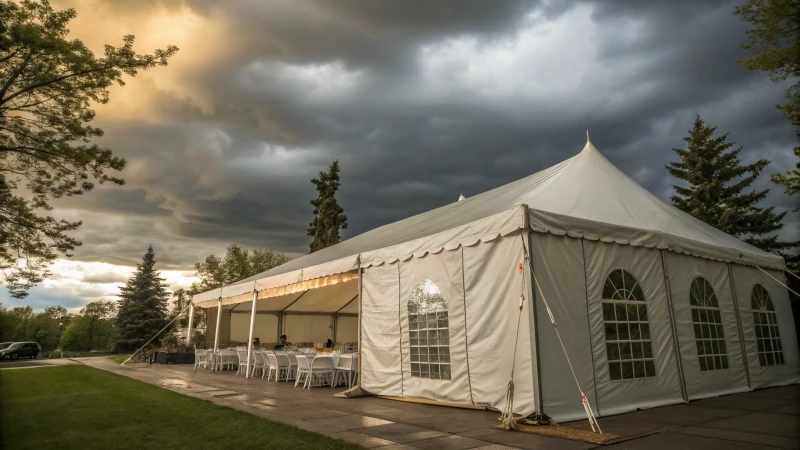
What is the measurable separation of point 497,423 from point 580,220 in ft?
8.97

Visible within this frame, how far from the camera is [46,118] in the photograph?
1024 cm

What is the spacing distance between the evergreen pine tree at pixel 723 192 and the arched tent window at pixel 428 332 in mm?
17546

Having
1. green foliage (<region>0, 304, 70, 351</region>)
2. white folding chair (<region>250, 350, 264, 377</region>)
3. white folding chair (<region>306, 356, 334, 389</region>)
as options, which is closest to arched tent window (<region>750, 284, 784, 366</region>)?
white folding chair (<region>306, 356, 334, 389</region>)

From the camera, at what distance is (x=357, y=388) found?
7.72 m

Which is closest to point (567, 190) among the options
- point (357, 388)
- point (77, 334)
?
point (357, 388)

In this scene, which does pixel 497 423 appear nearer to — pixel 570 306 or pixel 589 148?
pixel 570 306

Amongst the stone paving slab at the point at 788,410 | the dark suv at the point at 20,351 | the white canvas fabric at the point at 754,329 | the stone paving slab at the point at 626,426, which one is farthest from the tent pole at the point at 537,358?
the dark suv at the point at 20,351

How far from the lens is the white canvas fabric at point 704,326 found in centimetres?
671

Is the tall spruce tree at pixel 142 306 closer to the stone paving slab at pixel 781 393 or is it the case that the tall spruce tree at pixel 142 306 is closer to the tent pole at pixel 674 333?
the tent pole at pixel 674 333

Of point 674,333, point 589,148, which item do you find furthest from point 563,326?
point 589,148

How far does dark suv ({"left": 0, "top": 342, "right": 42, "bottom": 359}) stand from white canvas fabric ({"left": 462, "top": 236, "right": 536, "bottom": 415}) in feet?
94.9

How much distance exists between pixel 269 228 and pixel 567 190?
835 inches

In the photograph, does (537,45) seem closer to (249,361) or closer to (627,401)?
(627,401)

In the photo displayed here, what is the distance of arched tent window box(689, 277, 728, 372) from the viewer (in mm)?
7020
